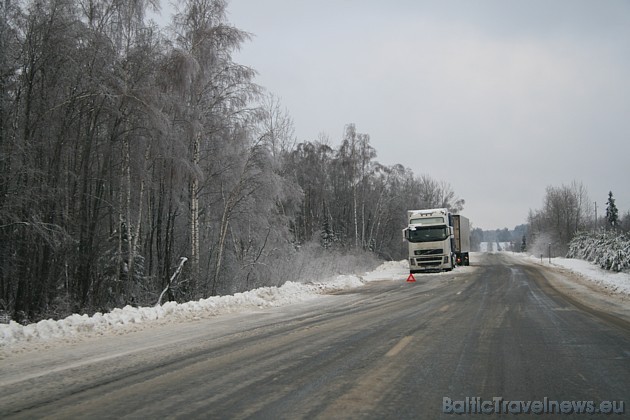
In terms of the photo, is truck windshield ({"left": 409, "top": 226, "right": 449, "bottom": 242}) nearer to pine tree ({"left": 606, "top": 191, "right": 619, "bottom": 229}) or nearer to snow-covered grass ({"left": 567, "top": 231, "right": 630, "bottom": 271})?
snow-covered grass ({"left": 567, "top": 231, "right": 630, "bottom": 271})

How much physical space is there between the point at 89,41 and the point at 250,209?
9507mm

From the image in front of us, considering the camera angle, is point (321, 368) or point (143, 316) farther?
point (143, 316)

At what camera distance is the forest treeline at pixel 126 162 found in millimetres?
12320

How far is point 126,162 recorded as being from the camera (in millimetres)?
16219

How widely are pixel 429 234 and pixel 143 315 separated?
78.1ft

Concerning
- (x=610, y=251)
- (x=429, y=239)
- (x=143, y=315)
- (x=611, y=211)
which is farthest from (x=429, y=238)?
(x=611, y=211)

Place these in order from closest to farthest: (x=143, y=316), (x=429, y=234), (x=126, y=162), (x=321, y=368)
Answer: (x=321, y=368) → (x=143, y=316) → (x=126, y=162) → (x=429, y=234)

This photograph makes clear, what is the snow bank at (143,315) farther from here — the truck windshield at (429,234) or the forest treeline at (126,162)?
the truck windshield at (429,234)

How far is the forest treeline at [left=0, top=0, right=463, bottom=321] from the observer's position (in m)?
12.3

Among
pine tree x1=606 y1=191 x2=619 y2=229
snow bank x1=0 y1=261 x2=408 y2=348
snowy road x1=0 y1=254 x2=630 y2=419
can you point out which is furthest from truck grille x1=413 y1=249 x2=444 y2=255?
Result: pine tree x1=606 y1=191 x2=619 y2=229

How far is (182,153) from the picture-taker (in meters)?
16.7

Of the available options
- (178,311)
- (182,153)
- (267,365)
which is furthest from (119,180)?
(267,365)

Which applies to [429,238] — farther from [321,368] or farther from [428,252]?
[321,368]

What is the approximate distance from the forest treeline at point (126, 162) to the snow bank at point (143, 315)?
2724 millimetres
